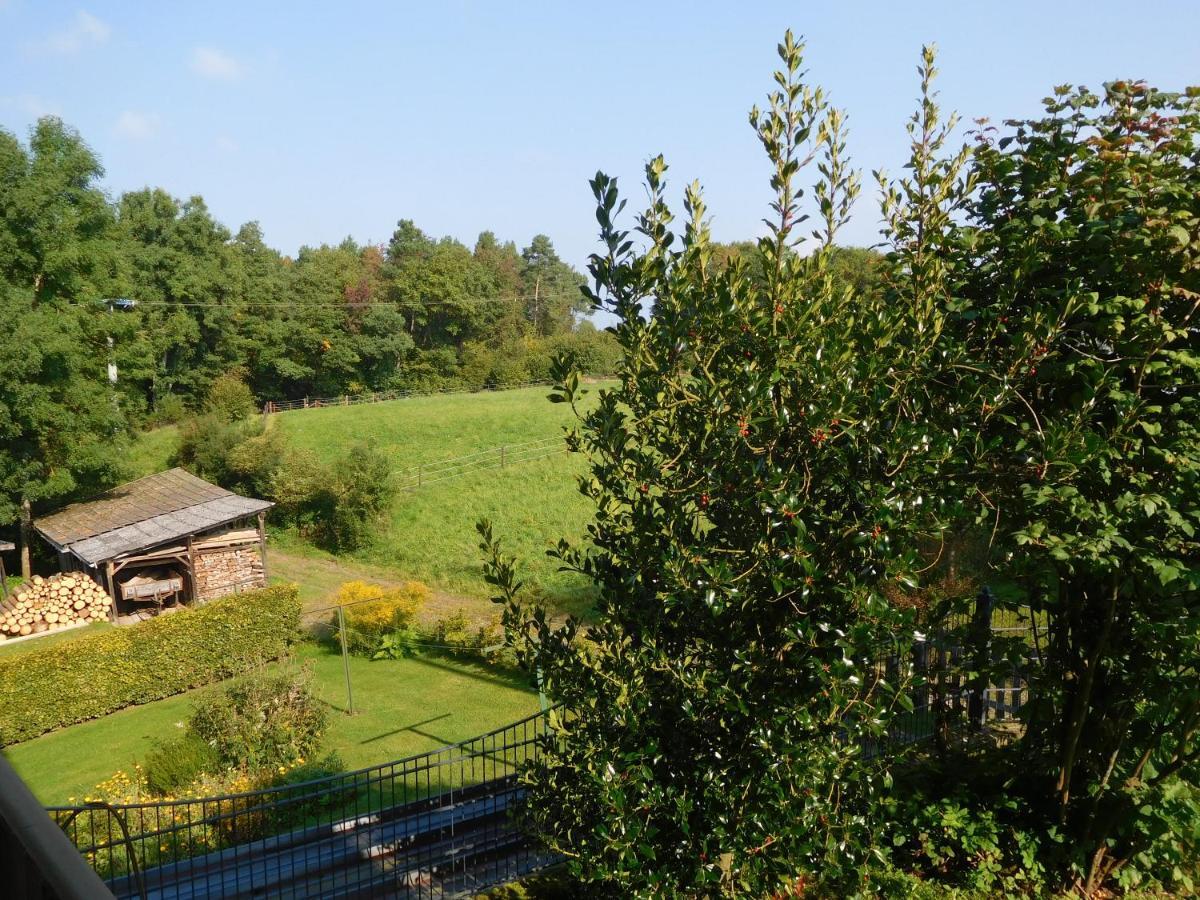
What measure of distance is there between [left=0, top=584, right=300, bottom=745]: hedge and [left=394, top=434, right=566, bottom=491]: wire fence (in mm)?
12257

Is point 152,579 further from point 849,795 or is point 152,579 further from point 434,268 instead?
point 434,268

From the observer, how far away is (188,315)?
4631 centimetres

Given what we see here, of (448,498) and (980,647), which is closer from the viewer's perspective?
(980,647)

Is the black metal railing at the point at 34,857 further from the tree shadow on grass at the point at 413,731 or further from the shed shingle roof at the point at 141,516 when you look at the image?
the shed shingle roof at the point at 141,516

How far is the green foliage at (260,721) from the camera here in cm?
1431

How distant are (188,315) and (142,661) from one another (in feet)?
107

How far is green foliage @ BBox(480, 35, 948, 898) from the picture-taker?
4.32 m

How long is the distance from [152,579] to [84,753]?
8901mm

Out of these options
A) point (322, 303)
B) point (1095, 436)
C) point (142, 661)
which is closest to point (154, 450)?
point (322, 303)

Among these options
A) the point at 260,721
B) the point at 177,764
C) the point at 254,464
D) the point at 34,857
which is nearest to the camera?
the point at 34,857

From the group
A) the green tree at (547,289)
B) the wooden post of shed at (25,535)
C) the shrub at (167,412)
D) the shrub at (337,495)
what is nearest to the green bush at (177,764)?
the shrub at (337,495)

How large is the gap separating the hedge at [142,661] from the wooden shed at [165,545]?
4.47 meters

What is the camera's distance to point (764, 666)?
4.51 meters

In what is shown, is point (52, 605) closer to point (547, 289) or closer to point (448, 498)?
point (448, 498)
